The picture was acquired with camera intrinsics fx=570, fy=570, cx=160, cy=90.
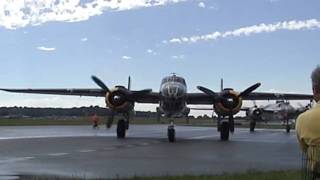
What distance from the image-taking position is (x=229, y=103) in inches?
1266

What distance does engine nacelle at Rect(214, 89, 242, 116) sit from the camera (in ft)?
105

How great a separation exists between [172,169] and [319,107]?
10.2 meters

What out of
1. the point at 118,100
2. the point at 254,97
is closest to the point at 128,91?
the point at 118,100

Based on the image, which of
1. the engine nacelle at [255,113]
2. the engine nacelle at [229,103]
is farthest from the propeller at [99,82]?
the engine nacelle at [255,113]

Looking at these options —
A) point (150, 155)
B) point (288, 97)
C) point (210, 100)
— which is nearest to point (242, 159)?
point (150, 155)

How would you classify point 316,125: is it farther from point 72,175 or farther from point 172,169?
point 172,169

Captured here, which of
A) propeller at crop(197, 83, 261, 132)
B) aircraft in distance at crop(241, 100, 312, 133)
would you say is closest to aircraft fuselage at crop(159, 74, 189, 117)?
propeller at crop(197, 83, 261, 132)

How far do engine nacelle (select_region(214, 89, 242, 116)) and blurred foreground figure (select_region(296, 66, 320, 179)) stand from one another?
1084 inches

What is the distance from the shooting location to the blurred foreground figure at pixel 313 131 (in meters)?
4.54

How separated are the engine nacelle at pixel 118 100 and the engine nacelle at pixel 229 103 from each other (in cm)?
522

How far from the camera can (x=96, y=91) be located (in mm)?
37031

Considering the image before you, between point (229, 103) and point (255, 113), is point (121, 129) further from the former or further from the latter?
point (255, 113)

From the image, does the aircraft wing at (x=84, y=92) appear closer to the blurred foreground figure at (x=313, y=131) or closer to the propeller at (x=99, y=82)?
the propeller at (x=99, y=82)

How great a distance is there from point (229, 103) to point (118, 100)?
6252mm
